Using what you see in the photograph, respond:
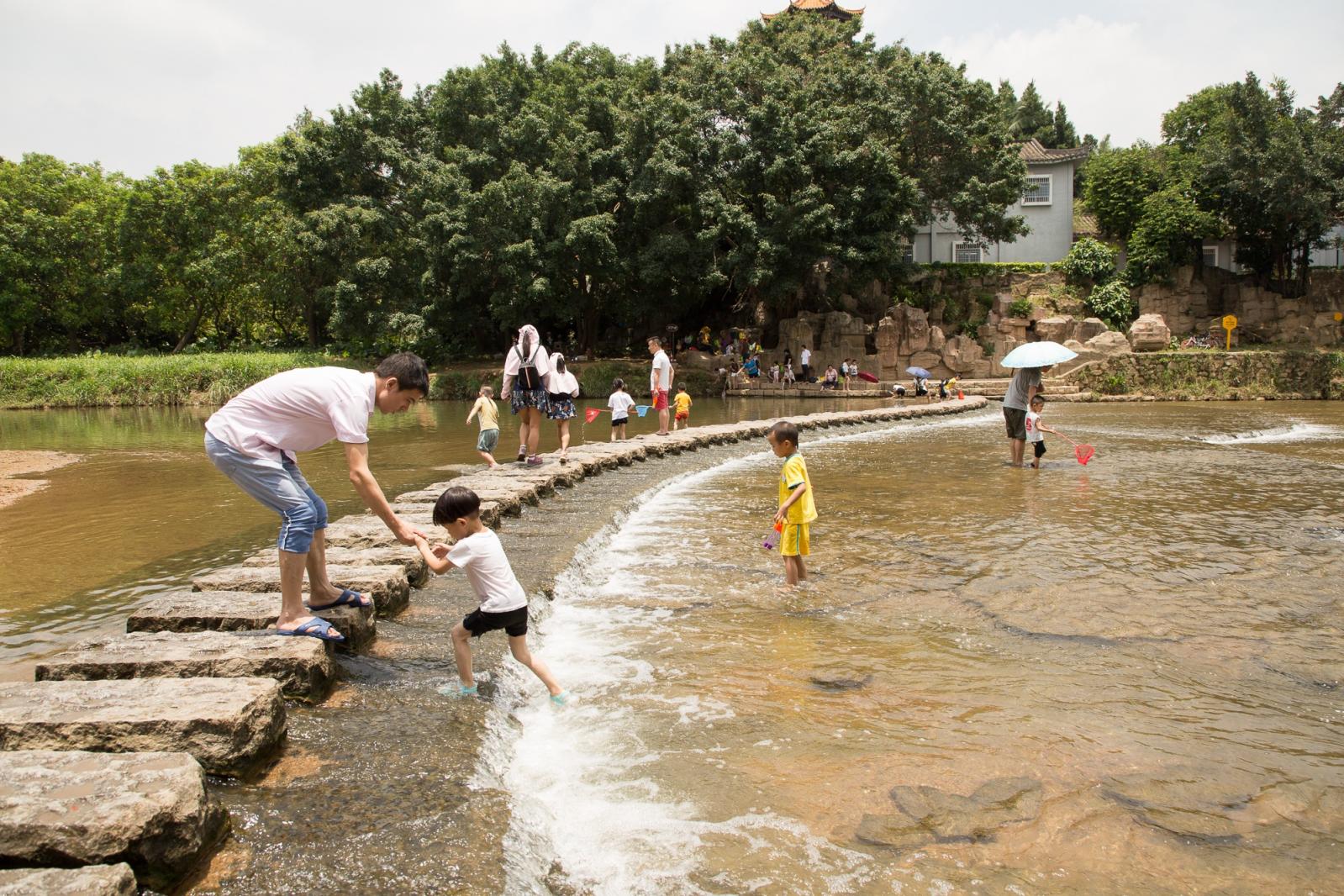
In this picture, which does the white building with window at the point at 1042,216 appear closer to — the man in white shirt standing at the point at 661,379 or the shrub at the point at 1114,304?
the shrub at the point at 1114,304

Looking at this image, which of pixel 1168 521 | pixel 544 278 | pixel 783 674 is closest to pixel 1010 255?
pixel 544 278

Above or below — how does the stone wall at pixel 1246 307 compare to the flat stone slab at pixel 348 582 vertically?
above

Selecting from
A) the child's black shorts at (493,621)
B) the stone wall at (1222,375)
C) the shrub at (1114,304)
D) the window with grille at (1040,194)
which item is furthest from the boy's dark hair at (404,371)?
the window with grille at (1040,194)

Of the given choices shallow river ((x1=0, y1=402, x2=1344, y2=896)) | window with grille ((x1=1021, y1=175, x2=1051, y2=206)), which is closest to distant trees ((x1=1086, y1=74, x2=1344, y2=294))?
window with grille ((x1=1021, y1=175, x2=1051, y2=206))

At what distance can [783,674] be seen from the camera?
5039mm

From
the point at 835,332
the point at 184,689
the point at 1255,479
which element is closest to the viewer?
the point at 184,689

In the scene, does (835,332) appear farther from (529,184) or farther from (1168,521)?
(1168,521)

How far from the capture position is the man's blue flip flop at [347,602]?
4.91 m

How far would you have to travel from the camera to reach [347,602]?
4.99m

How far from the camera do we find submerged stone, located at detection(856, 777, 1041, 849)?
3445mm

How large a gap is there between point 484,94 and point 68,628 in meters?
34.8

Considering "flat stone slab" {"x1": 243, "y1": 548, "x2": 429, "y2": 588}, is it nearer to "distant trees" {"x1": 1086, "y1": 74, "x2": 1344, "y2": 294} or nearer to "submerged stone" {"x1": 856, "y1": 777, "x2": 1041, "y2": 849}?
"submerged stone" {"x1": 856, "y1": 777, "x2": 1041, "y2": 849}

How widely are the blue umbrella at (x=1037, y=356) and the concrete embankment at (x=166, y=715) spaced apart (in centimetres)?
936

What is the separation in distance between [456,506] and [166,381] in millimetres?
33448
